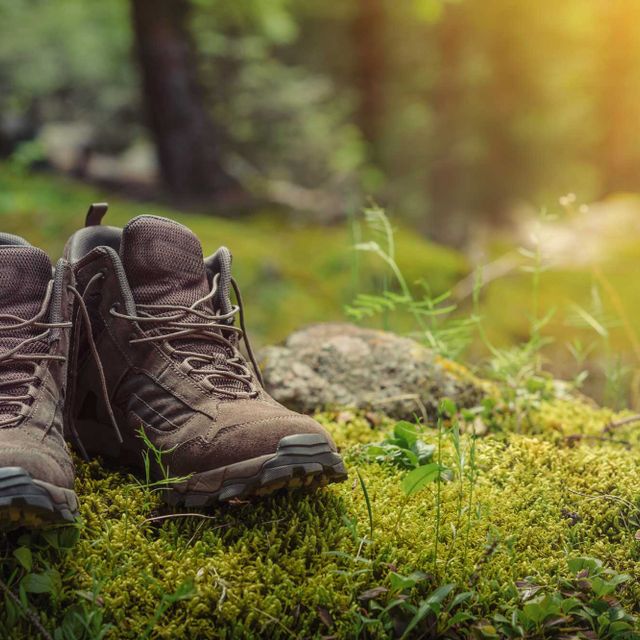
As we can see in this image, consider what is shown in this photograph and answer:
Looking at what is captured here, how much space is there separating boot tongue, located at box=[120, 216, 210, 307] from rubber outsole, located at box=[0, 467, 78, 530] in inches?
28.9

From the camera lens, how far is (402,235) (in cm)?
891

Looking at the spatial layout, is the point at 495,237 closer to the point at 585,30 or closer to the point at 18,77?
the point at 18,77

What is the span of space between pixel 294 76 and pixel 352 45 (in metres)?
6.11

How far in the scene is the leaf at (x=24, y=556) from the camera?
155cm

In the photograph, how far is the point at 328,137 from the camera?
1427 cm

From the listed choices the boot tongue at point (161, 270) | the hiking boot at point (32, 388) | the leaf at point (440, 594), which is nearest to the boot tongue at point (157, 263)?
the boot tongue at point (161, 270)

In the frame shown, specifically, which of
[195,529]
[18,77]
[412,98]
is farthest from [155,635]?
[412,98]

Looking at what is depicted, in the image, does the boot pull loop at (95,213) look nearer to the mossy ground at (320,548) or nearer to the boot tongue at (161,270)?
the boot tongue at (161,270)

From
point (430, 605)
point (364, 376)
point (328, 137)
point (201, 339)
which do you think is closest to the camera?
point (430, 605)

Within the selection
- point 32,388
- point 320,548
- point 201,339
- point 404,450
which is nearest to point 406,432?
point 404,450

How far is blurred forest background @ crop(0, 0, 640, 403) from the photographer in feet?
22.7

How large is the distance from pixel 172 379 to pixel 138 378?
121mm

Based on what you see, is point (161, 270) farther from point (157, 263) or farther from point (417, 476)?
point (417, 476)

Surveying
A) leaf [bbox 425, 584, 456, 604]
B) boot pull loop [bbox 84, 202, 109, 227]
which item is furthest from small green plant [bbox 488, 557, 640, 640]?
boot pull loop [bbox 84, 202, 109, 227]
